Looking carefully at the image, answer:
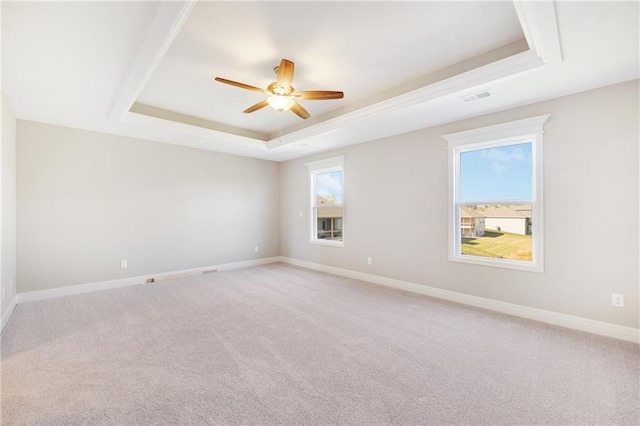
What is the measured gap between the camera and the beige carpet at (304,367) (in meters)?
1.73

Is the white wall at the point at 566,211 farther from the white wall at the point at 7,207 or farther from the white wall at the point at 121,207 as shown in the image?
the white wall at the point at 7,207

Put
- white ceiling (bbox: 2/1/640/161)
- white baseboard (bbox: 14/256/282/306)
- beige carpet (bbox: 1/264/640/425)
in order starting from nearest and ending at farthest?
beige carpet (bbox: 1/264/640/425) → white ceiling (bbox: 2/1/640/161) → white baseboard (bbox: 14/256/282/306)

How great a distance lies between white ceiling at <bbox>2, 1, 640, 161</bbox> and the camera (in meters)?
2.01

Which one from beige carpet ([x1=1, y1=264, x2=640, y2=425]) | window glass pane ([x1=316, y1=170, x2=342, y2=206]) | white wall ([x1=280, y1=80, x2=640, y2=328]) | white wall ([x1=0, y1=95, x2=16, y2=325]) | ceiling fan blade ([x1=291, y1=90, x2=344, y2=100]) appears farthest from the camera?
window glass pane ([x1=316, y1=170, x2=342, y2=206])

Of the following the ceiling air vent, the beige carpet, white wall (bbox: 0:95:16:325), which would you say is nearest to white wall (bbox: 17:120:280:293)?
white wall (bbox: 0:95:16:325)

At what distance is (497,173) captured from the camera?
11.8 ft

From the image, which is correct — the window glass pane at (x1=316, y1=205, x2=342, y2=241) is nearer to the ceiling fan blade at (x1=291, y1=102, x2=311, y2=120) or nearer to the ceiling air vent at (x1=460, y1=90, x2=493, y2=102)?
the ceiling fan blade at (x1=291, y1=102, x2=311, y2=120)

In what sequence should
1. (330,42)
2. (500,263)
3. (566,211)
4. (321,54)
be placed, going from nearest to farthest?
(330,42)
(321,54)
(566,211)
(500,263)

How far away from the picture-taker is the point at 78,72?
8.76 feet

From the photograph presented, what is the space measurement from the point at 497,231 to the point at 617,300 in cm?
123

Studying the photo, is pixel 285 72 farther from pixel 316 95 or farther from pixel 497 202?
pixel 497 202

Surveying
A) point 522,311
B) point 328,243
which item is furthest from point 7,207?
point 522,311

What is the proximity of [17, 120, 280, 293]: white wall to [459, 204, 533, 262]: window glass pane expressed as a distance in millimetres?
4273

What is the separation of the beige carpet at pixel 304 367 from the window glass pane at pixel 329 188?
2602 millimetres
